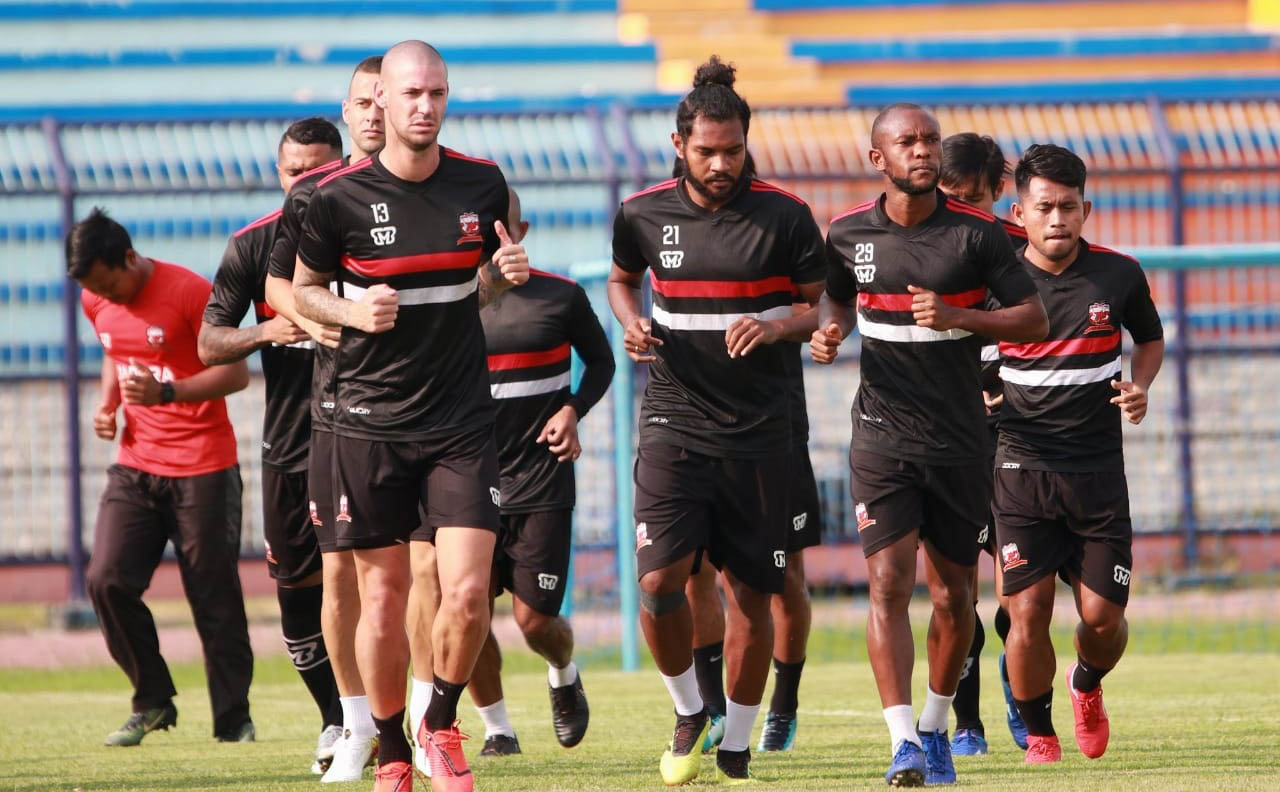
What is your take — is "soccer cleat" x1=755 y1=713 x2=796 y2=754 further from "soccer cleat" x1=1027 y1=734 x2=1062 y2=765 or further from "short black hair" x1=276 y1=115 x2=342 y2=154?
"short black hair" x1=276 y1=115 x2=342 y2=154

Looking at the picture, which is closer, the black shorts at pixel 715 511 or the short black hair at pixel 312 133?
the black shorts at pixel 715 511

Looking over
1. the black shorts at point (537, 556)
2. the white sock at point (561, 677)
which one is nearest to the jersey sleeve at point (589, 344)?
the black shorts at point (537, 556)

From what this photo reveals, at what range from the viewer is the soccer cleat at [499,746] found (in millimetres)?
8320

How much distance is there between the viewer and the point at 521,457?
27.3 ft

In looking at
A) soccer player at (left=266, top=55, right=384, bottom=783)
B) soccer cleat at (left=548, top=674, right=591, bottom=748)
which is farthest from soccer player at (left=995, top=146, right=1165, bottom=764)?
soccer player at (left=266, top=55, right=384, bottom=783)

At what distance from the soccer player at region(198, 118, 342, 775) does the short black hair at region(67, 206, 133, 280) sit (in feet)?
4.35

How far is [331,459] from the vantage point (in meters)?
6.67

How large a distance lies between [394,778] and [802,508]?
8.73ft

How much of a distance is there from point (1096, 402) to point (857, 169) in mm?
8312

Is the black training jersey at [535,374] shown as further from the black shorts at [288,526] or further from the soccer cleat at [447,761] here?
the soccer cleat at [447,761]

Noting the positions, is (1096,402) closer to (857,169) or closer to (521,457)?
→ (521,457)

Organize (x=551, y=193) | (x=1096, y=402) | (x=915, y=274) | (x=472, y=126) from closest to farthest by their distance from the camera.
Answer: (x=915, y=274), (x=1096, y=402), (x=551, y=193), (x=472, y=126)

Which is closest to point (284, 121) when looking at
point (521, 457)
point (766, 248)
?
point (521, 457)

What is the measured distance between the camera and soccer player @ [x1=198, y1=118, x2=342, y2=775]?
7.82m
